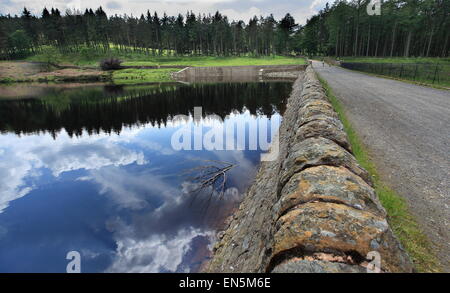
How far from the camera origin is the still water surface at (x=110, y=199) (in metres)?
7.32

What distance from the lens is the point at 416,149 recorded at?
778 centimetres

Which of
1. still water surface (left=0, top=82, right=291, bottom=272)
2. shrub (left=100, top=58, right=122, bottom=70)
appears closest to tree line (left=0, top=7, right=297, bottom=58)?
shrub (left=100, top=58, right=122, bottom=70)

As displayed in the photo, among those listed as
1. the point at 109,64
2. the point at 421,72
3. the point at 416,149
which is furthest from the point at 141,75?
the point at 416,149

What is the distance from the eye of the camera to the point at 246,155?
46.9 ft

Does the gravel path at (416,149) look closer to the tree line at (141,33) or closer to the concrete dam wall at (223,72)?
the concrete dam wall at (223,72)

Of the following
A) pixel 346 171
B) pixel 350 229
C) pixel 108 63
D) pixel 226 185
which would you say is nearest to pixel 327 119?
pixel 346 171

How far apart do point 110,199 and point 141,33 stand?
115 meters

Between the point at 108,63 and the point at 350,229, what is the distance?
93038mm

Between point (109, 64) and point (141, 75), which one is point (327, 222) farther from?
point (109, 64)

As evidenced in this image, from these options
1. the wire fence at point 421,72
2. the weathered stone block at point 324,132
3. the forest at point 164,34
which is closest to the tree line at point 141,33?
the forest at point 164,34

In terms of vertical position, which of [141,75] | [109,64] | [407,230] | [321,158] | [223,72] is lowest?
[407,230]

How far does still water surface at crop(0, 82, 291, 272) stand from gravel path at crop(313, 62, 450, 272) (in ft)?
17.2

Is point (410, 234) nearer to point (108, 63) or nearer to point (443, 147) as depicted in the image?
point (443, 147)

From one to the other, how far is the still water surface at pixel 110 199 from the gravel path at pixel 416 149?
5.26 metres
